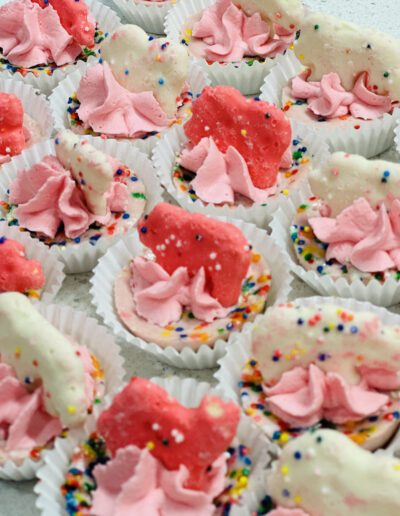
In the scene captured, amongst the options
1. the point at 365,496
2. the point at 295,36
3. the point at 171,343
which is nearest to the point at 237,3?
the point at 295,36

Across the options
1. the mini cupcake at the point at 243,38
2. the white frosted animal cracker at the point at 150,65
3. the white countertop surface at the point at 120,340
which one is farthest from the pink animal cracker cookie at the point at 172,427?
the mini cupcake at the point at 243,38

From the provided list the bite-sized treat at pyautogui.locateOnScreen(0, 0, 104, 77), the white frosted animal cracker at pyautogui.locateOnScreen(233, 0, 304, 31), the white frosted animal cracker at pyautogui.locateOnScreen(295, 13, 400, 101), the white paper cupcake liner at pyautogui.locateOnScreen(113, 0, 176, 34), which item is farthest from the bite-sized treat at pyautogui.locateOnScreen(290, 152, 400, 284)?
the white paper cupcake liner at pyautogui.locateOnScreen(113, 0, 176, 34)

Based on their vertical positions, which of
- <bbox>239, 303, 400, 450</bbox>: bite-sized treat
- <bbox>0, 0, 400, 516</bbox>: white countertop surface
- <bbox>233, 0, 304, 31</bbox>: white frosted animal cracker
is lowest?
<bbox>0, 0, 400, 516</bbox>: white countertop surface

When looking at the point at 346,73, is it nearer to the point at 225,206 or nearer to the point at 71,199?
the point at 225,206

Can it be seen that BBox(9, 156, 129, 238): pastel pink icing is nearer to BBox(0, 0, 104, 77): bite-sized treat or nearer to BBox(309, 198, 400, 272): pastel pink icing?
BBox(309, 198, 400, 272): pastel pink icing

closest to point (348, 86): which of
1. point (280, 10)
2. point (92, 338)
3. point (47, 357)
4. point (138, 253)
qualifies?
point (280, 10)

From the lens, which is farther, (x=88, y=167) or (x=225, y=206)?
(x=225, y=206)
